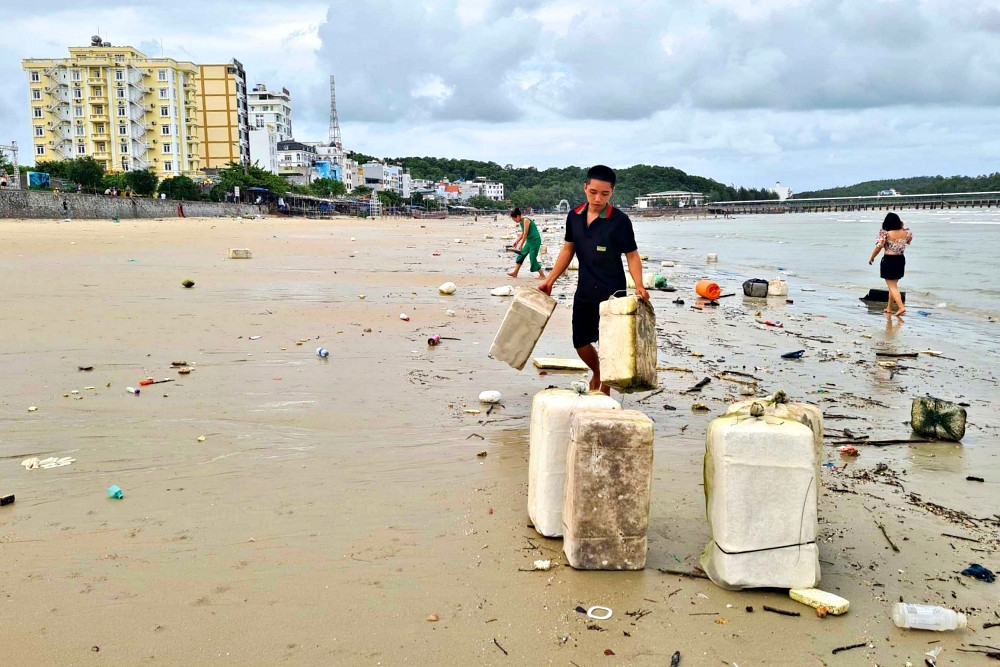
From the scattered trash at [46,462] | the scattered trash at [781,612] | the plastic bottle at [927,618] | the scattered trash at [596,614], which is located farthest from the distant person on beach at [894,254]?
the scattered trash at [46,462]

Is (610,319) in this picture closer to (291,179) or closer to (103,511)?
(103,511)

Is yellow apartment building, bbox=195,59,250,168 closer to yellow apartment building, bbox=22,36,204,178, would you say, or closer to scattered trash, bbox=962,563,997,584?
yellow apartment building, bbox=22,36,204,178

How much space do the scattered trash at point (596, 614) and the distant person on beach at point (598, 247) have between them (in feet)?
6.74

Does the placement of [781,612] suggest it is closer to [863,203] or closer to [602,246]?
[602,246]

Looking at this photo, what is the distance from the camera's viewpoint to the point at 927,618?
2.63 meters

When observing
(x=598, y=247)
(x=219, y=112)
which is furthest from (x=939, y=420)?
(x=219, y=112)

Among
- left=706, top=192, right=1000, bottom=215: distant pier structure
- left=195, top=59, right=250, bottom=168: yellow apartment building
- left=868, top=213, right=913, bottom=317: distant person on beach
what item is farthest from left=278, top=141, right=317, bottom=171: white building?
left=868, top=213, right=913, bottom=317: distant person on beach

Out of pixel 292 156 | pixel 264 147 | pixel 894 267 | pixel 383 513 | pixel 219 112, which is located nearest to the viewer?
pixel 383 513

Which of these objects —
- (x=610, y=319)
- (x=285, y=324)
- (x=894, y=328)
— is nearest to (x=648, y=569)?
(x=610, y=319)

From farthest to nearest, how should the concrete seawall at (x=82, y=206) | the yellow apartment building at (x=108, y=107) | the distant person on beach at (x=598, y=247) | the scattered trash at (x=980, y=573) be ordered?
1. the yellow apartment building at (x=108, y=107)
2. the concrete seawall at (x=82, y=206)
3. the distant person on beach at (x=598, y=247)
4. the scattered trash at (x=980, y=573)

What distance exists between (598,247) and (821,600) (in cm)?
266

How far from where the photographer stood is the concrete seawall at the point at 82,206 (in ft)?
109

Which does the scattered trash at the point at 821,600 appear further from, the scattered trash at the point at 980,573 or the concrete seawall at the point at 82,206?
the concrete seawall at the point at 82,206

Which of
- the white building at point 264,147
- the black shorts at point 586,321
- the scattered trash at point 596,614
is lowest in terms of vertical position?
the scattered trash at point 596,614
